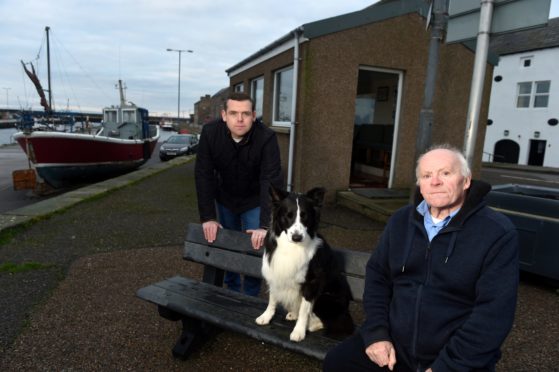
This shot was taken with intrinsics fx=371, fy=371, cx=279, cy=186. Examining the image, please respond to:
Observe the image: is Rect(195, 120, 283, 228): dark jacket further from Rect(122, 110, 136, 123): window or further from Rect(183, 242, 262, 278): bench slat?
Rect(122, 110, 136, 123): window

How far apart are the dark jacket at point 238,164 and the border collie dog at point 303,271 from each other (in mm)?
558

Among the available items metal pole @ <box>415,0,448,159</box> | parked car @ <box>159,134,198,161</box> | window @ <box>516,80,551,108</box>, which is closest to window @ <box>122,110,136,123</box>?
parked car @ <box>159,134,198,161</box>

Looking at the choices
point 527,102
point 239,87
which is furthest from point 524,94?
point 239,87

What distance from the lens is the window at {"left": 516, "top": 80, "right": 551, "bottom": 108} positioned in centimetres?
2283

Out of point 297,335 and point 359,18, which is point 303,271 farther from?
point 359,18

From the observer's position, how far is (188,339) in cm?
307

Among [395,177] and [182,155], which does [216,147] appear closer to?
[395,177]

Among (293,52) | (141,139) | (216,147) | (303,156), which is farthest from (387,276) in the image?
(141,139)

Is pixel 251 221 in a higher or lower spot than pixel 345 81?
lower

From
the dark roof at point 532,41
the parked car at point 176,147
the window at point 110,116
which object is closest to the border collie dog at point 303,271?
the window at point 110,116

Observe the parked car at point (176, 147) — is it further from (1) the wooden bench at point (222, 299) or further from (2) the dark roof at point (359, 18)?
(1) the wooden bench at point (222, 299)

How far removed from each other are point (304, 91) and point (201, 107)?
88.5 m

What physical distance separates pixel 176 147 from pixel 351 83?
18.4 metres

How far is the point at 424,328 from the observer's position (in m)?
1.89
